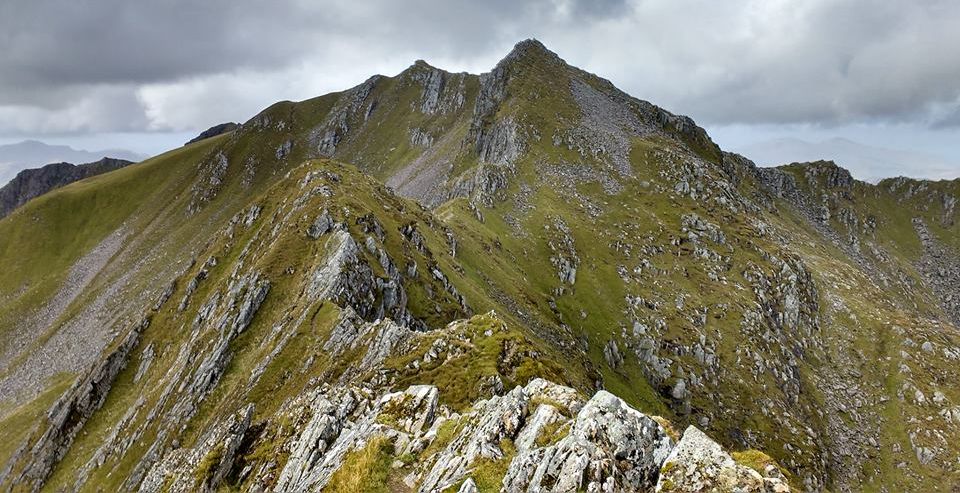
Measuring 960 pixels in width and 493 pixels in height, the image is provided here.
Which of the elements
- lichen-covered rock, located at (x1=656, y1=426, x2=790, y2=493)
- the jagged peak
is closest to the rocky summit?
lichen-covered rock, located at (x1=656, y1=426, x2=790, y2=493)

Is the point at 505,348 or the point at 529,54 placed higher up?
the point at 529,54

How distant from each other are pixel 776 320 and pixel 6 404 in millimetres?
175800

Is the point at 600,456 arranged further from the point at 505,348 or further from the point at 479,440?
the point at 505,348

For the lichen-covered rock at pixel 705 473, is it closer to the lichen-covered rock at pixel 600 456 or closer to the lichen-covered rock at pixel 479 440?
the lichen-covered rock at pixel 600 456

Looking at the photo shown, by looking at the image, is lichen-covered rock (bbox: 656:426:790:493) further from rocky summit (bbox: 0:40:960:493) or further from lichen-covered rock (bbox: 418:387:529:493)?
lichen-covered rock (bbox: 418:387:529:493)

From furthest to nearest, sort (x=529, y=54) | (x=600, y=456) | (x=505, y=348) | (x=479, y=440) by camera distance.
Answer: (x=529, y=54) < (x=505, y=348) < (x=479, y=440) < (x=600, y=456)

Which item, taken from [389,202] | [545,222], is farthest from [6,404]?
[545,222]

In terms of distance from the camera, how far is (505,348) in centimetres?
3703

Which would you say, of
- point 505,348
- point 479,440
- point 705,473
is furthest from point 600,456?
point 505,348

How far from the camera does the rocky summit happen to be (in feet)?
78.4

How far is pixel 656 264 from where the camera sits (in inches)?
4218

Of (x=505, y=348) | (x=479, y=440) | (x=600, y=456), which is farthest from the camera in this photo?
(x=505, y=348)

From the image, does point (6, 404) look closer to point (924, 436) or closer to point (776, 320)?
point (776, 320)

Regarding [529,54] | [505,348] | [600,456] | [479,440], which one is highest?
[529,54]
